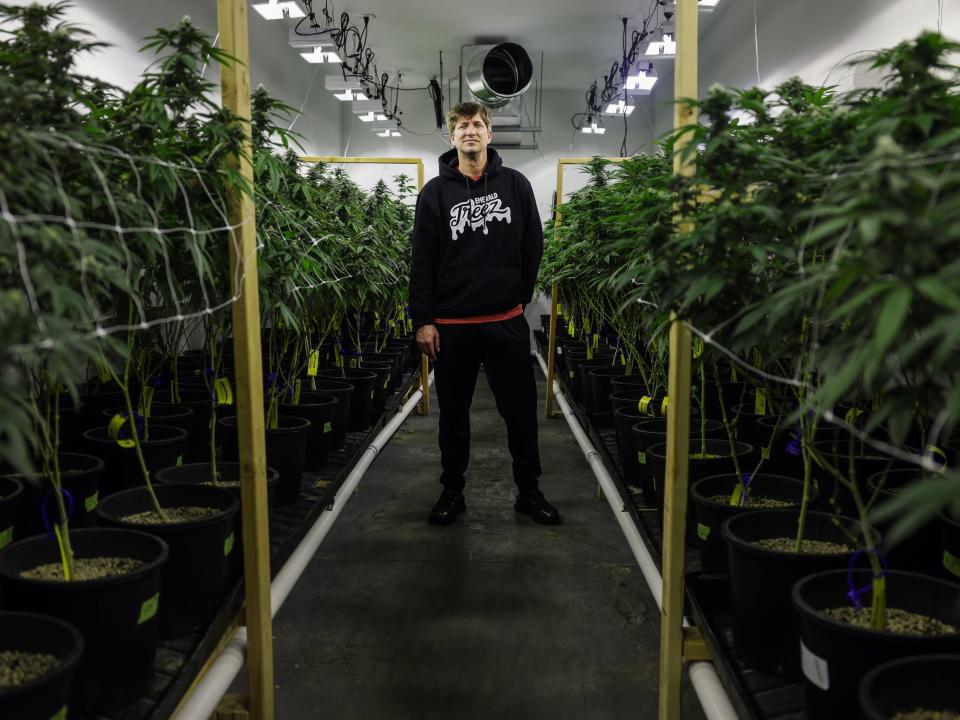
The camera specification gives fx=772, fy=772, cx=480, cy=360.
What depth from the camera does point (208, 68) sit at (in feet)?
4.85

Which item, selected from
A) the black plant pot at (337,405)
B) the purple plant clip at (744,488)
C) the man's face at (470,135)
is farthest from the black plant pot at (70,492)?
the man's face at (470,135)

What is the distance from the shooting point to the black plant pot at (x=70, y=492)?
1.73m

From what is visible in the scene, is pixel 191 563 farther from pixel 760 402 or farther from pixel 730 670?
pixel 760 402

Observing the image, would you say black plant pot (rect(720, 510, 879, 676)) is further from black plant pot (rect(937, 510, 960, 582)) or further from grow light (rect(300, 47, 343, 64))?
grow light (rect(300, 47, 343, 64))

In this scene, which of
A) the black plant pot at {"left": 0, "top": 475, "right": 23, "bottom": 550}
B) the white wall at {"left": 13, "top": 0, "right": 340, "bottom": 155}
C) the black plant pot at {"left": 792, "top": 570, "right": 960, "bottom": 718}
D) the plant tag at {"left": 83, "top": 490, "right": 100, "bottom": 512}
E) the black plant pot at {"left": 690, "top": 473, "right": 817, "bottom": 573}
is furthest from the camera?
the white wall at {"left": 13, "top": 0, "right": 340, "bottom": 155}

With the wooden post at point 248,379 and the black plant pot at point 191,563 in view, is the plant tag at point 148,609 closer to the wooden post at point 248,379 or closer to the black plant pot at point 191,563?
the black plant pot at point 191,563

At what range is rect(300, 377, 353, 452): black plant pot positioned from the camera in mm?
3041

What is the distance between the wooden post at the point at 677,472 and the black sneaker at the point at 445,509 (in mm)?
1590

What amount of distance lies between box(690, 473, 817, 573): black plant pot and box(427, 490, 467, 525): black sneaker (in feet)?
4.86

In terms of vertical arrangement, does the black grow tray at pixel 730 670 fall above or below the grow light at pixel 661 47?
below

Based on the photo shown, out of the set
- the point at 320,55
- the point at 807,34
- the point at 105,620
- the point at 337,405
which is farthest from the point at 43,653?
the point at 807,34

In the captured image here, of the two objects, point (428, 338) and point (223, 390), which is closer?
point (223, 390)

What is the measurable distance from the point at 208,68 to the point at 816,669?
58.2 inches

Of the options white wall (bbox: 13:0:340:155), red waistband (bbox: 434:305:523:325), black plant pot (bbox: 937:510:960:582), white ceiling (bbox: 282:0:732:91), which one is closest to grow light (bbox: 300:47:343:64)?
white wall (bbox: 13:0:340:155)
